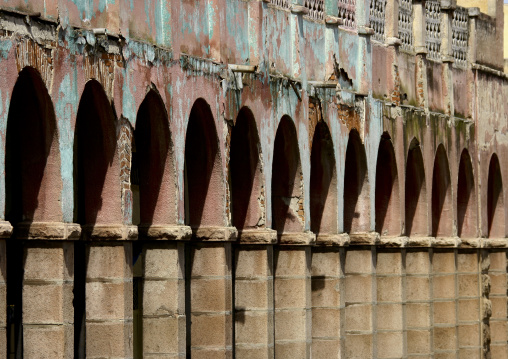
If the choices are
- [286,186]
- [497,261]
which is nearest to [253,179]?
[286,186]

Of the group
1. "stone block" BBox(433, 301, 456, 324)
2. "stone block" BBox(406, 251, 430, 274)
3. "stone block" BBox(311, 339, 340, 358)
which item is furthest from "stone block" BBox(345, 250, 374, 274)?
"stone block" BBox(433, 301, 456, 324)

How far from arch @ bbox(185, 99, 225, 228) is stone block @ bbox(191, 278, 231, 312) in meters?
0.69

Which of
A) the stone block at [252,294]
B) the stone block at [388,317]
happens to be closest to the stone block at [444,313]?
the stone block at [388,317]

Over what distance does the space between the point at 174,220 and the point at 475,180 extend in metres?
12.0

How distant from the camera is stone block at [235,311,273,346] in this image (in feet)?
77.0

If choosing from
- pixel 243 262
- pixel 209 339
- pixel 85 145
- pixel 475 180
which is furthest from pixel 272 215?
pixel 475 180

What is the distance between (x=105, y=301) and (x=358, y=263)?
8572 millimetres

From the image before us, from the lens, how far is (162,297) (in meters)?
21.0

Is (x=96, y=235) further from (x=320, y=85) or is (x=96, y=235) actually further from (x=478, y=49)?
(x=478, y=49)

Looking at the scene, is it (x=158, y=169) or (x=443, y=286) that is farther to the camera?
(x=443, y=286)

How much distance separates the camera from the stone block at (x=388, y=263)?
28812 mm

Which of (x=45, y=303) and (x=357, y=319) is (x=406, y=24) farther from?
(x=45, y=303)

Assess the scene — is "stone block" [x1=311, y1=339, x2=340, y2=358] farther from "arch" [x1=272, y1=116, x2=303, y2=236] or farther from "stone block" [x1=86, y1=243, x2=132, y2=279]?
"stone block" [x1=86, y1=243, x2=132, y2=279]

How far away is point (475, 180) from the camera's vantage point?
3206 centimetres
